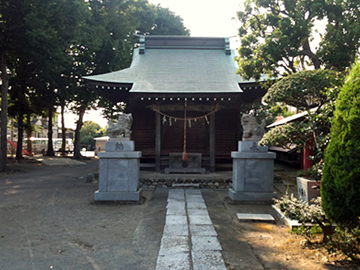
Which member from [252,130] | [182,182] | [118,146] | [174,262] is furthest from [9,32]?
[174,262]

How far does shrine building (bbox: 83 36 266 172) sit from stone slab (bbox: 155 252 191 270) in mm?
6813

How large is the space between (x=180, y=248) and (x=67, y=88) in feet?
54.0

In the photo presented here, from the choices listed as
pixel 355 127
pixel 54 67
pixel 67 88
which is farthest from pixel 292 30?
pixel 67 88

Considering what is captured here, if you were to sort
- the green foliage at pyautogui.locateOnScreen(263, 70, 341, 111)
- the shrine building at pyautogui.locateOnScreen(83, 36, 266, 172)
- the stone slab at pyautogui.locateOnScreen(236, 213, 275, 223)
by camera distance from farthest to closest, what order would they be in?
the shrine building at pyautogui.locateOnScreen(83, 36, 266, 172) → the stone slab at pyautogui.locateOnScreen(236, 213, 275, 223) → the green foliage at pyautogui.locateOnScreen(263, 70, 341, 111)

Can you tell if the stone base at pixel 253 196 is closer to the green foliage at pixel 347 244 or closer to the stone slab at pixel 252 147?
the stone slab at pixel 252 147

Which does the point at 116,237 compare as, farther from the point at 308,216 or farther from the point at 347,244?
the point at 347,244

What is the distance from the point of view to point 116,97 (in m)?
A: 12.8

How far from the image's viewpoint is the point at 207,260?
3.44 metres

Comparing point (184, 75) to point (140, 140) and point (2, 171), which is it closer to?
point (140, 140)

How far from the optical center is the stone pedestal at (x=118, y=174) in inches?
273

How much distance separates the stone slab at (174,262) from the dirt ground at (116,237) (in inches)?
6.0

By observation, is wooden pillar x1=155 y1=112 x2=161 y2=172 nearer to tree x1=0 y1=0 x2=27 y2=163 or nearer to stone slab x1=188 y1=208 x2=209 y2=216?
stone slab x1=188 y1=208 x2=209 y2=216

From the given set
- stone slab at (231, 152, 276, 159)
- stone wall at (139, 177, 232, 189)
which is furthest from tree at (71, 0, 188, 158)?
stone slab at (231, 152, 276, 159)

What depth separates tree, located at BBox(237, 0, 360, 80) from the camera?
26.9 ft
